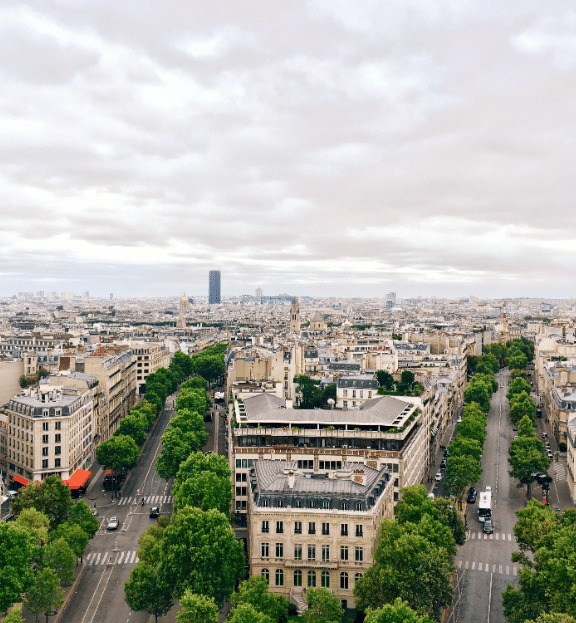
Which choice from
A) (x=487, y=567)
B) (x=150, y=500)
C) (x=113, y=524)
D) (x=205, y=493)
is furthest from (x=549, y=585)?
(x=150, y=500)

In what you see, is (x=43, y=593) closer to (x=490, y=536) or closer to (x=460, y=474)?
(x=490, y=536)

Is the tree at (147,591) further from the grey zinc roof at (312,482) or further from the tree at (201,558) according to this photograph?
the grey zinc roof at (312,482)

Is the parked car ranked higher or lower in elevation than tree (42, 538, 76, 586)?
lower

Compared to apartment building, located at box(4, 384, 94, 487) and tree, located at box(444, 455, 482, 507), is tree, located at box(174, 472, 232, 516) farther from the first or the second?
tree, located at box(444, 455, 482, 507)

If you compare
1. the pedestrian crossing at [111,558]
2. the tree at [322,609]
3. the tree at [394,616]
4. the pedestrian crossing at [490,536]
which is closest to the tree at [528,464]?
the pedestrian crossing at [490,536]

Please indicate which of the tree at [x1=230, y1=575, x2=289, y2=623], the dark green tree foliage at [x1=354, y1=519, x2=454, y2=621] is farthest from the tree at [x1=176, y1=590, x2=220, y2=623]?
the dark green tree foliage at [x1=354, y1=519, x2=454, y2=621]

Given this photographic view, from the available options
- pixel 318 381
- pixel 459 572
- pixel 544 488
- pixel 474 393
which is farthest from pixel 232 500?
pixel 474 393

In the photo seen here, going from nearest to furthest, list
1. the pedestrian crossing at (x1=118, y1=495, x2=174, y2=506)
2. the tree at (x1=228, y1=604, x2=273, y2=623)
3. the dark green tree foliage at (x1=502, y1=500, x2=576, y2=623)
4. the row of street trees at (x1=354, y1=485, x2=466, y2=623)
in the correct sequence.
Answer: the tree at (x1=228, y1=604, x2=273, y2=623) < the dark green tree foliage at (x1=502, y1=500, x2=576, y2=623) < the row of street trees at (x1=354, y1=485, x2=466, y2=623) < the pedestrian crossing at (x1=118, y1=495, x2=174, y2=506)
